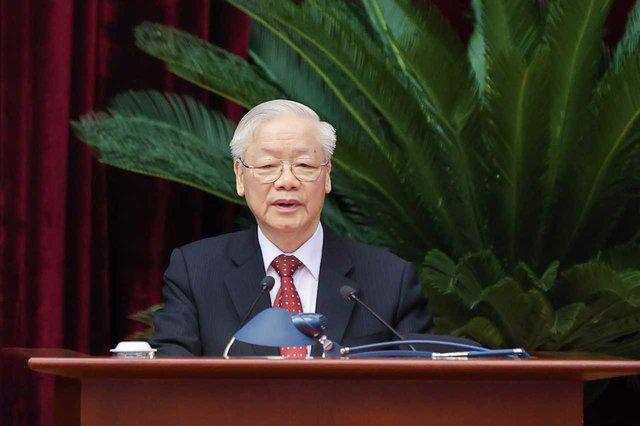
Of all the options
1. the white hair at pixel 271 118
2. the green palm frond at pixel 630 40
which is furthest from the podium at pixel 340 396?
the green palm frond at pixel 630 40

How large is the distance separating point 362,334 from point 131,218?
1.97m

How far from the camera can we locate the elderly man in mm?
2980

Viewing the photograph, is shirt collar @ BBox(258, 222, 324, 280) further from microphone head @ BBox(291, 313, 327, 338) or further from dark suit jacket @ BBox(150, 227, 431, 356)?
microphone head @ BBox(291, 313, 327, 338)

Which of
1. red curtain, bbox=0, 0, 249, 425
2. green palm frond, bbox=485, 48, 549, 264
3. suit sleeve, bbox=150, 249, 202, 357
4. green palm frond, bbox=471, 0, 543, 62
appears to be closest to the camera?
suit sleeve, bbox=150, 249, 202, 357

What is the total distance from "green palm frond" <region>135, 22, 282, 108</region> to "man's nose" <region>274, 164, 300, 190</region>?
1.33 meters

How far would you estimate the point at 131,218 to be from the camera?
15.6 ft

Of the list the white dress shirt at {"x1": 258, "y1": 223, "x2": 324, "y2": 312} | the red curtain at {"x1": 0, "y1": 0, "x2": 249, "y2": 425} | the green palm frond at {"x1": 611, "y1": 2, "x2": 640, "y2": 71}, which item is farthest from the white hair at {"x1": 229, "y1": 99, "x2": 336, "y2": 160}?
the green palm frond at {"x1": 611, "y1": 2, "x2": 640, "y2": 71}

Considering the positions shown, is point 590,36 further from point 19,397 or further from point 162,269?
point 19,397

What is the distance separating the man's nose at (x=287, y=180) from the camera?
3.03 metres

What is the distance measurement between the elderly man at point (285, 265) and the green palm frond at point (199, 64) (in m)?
1.22

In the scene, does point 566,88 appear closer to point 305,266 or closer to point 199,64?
point 199,64

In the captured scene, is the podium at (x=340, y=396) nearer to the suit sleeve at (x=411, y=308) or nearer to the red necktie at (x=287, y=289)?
the red necktie at (x=287, y=289)

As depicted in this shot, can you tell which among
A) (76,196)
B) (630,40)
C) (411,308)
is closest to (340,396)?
(411,308)

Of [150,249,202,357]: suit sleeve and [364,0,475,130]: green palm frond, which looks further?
[364,0,475,130]: green palm frond
